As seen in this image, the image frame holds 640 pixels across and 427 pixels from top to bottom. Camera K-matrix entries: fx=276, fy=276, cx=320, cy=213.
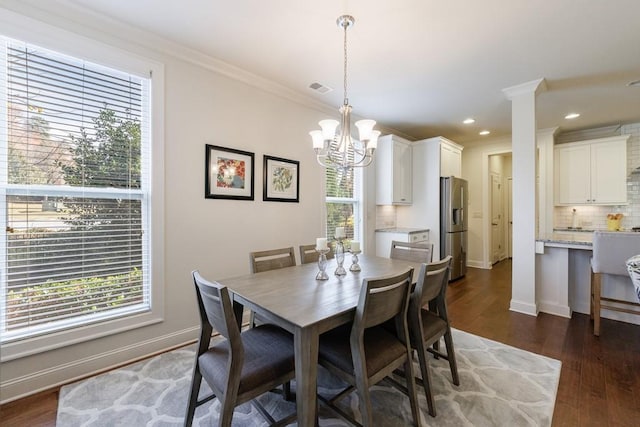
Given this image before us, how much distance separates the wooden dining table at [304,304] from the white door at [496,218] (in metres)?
4.80

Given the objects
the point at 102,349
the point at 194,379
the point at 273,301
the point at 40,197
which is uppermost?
the point at 40,197

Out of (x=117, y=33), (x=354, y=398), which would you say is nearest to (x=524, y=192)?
(x=354, y=398)

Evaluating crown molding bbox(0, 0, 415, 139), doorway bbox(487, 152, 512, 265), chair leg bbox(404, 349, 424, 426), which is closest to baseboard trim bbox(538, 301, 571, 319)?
doorway bbox(487, 152, 512, 265)

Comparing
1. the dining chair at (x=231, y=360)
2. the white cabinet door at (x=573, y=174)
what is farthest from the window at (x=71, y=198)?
the white cabinet door at (x=573, y=174)

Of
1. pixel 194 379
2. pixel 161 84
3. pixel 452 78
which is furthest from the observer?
pixel 452 78

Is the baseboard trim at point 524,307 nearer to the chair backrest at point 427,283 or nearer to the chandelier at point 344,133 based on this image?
the chair backrest at point 427,283

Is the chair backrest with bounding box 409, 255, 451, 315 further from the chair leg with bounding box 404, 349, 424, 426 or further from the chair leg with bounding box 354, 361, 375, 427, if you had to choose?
the chair leg with bounding box 354, 361, 375, 427

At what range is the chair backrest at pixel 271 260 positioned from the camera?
2287 mm

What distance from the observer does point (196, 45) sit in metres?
2.44

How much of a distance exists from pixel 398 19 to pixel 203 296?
232 centimetres

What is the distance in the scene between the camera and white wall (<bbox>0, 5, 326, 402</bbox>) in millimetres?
2002

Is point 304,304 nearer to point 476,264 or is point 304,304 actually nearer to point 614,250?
point 614,250

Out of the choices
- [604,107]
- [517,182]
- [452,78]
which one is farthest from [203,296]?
[604,107]

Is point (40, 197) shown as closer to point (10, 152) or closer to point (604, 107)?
point (10, 152)
